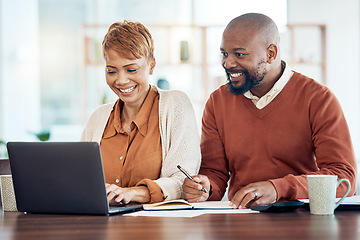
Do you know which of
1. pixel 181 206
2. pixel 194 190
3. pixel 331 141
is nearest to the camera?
pixel 181 206

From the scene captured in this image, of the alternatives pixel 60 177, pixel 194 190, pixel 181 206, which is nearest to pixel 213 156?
pixel 194 190

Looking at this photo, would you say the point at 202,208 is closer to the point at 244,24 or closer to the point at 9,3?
the point at 244,24

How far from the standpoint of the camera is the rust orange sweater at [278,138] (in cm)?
199

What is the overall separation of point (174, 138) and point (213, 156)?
246 millimetres

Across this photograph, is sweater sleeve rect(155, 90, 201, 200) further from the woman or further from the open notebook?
the open notebook

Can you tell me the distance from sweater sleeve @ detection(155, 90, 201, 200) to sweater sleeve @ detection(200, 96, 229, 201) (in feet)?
0.47

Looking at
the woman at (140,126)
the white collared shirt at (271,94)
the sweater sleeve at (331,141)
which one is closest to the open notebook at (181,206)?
the woman at (140,126)

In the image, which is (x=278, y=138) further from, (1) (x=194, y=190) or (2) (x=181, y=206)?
(2) (x=181, y=206)

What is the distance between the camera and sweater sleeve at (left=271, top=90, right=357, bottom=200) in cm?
192

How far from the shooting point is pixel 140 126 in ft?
6.86

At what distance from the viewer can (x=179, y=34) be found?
6.64m

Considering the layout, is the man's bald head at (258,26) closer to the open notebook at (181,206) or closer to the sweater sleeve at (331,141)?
the sweater sleeve at (331,141)

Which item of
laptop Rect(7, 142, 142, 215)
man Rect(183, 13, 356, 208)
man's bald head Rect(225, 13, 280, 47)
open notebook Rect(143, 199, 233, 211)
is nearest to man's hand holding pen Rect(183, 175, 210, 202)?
open notebook Rect(143, 199, 233, 211)

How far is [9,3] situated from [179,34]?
2.11 metres
